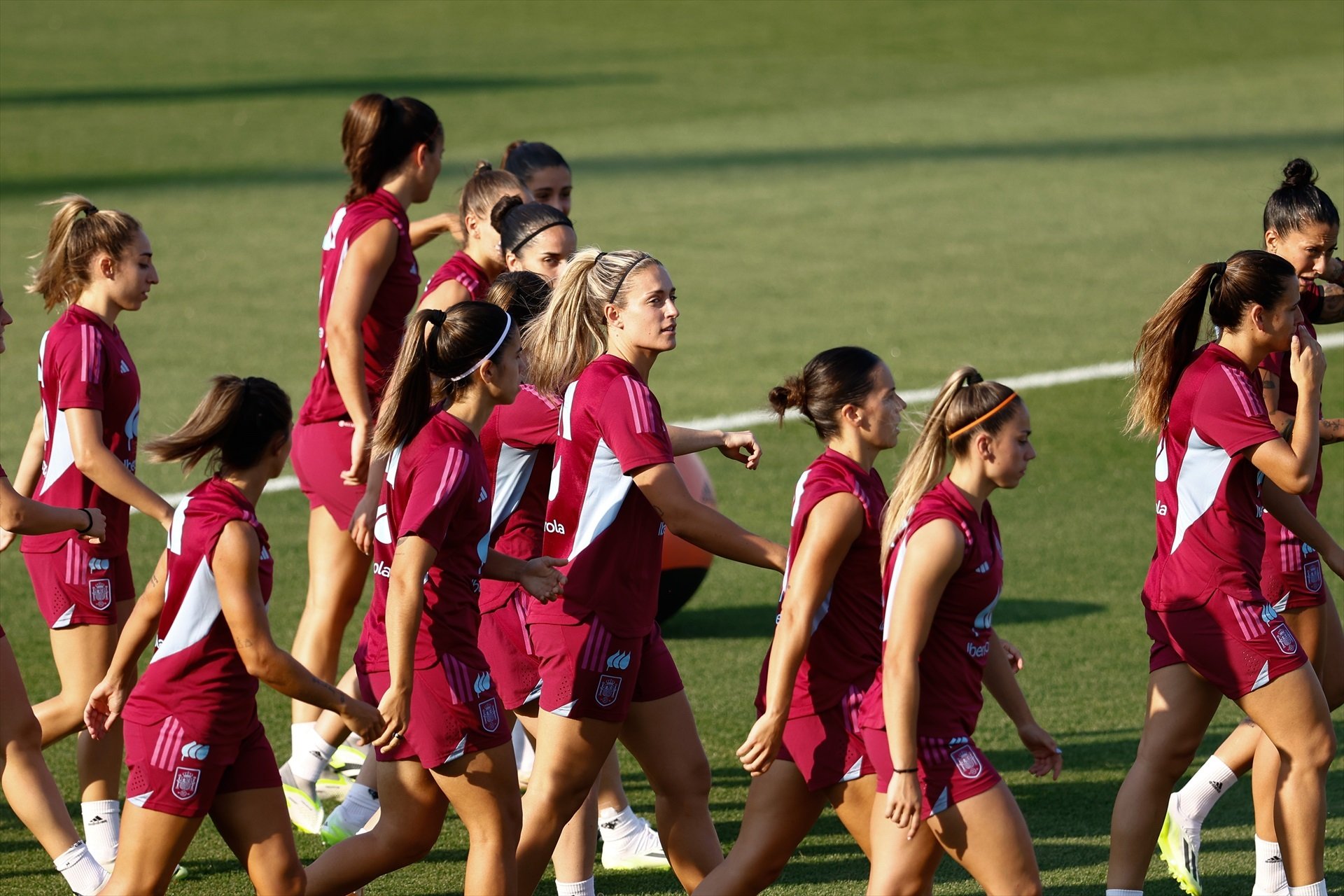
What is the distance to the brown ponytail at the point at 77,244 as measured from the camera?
22.4 feet

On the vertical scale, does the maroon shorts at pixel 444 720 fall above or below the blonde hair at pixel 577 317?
below

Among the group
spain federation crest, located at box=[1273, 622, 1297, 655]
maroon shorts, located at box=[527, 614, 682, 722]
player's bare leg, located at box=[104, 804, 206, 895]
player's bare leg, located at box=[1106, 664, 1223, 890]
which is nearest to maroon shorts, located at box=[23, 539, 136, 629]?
player's bare leg, located at box=[104, 804, 206, 895]

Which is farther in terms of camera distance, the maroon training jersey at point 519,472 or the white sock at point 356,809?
the white sock at point 356,809

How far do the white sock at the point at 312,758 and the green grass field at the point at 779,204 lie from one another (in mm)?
284

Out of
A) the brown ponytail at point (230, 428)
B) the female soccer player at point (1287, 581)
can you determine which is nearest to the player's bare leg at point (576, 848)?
the brown ponytail at point (230, 428)

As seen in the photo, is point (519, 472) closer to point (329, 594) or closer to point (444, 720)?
point (444, 720)

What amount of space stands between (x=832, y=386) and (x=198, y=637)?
6.18 feet

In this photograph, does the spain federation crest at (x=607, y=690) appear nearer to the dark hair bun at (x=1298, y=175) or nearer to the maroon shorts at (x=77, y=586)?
the maroon shorts at (x=77, y=586)

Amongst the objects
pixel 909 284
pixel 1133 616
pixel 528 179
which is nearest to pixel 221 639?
pixel 528 179

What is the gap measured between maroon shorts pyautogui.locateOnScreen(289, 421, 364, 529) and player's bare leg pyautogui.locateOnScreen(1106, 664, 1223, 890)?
10.6 ft

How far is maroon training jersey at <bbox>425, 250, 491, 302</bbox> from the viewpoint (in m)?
7.27

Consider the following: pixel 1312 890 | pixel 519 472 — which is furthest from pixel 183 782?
pixel 1312 890

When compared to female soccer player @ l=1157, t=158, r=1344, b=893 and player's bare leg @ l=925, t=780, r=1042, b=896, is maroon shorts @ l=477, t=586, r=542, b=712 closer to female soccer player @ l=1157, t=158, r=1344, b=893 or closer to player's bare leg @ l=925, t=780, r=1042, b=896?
player's bare leg @ l=925, t=780, r=1042, b=896

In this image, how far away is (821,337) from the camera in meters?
17.1
